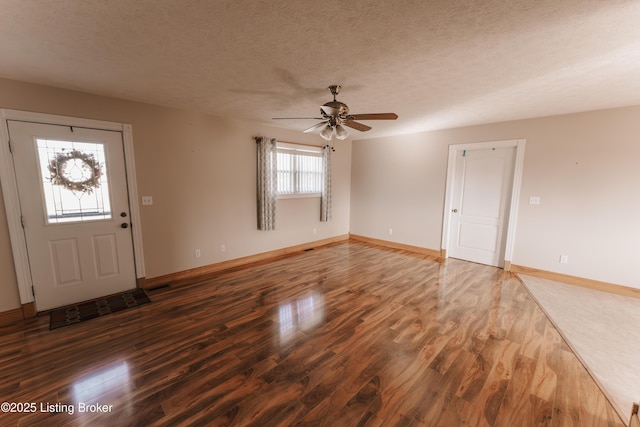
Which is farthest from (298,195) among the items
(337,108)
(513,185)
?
(513,185)

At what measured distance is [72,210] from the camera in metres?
3.15

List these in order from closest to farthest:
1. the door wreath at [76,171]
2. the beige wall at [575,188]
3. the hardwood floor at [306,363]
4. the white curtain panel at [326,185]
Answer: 1. the hardwood floor at [306,363]
2. the door wreath at [76,171]
3. the beige wall at [575,188]
4. the white curtain panel at [326,185]

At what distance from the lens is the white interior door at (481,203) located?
4.55 meters

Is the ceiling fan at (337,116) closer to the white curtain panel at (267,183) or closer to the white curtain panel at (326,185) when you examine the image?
the white curtain panel at (267,183)

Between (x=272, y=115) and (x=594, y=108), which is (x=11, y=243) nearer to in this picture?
(x=272, y=115)

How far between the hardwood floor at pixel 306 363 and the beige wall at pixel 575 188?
1248 mm

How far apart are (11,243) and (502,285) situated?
20.4ft

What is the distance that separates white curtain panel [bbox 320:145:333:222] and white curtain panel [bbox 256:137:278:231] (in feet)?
4.30

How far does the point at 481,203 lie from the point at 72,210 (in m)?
Answer: 6.23

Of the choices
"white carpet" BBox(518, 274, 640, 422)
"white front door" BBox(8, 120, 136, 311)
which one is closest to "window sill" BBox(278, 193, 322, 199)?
"white front door" BBox(8, 120, 136, 311)

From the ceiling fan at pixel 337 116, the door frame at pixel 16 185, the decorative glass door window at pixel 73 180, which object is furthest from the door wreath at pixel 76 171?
the ceiling fan at pixel 337 116

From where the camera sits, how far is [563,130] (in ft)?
12.9

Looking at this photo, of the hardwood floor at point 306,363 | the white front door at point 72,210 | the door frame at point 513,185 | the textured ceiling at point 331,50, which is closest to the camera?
the textured ceiling at point 331,50

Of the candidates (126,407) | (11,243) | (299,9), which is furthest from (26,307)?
(299,9)
